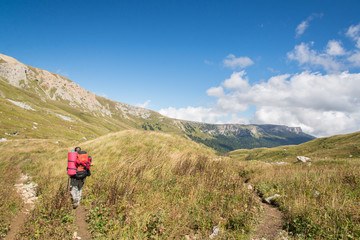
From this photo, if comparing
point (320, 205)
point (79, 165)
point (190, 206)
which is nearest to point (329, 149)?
point (320, 205)

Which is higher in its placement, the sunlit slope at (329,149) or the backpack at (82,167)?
the sunlit slope at (329,149)

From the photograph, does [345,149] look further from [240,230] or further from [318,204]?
[240,230]

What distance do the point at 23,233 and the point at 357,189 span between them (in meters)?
12.4

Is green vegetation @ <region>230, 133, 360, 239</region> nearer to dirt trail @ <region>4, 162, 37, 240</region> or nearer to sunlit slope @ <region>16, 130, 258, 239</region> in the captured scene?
sunlit slope @ <region>16, 130, 258, 239</region>

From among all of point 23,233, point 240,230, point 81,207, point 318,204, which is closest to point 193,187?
point 240,230

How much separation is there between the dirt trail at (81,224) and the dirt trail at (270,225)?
5543mm

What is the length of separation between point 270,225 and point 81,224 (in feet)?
22.5

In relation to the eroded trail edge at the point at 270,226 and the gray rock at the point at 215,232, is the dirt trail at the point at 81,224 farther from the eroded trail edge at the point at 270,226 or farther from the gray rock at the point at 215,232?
the eroded trail edge at the point at 270,226

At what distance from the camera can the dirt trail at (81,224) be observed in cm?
552

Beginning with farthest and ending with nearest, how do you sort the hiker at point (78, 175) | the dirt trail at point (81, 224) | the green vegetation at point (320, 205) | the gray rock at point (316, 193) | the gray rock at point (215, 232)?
the hiker at point (78, 175) → the gray rock at point (316, 193) → the dirt trail at point (81, 224) → the gray rock at point (215, 232) → the green vegetation at point (320, 205)

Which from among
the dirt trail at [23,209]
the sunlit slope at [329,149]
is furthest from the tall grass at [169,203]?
the sunlit slope at [329,149]

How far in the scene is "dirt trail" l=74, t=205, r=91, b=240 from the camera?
18.1 feet

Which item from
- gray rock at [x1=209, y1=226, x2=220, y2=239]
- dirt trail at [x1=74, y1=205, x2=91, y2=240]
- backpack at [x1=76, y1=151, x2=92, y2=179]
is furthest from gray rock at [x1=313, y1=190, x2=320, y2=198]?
backpack at [x1=76, y1=151, x2=92, y2=179]

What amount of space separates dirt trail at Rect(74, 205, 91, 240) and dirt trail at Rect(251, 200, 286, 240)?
5.54 metres
